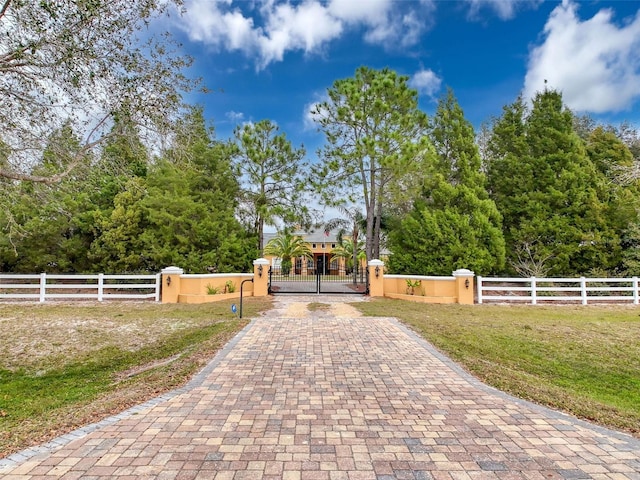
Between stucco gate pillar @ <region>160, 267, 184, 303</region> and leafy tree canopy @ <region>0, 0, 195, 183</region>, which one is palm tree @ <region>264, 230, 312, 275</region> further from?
leafy tree canopy @ <region>0, 0, 195, 183</region>

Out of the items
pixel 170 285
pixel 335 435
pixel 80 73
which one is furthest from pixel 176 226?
pixel 335 435

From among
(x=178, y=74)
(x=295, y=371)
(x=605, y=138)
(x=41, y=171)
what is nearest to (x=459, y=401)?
(x=295, y=371)

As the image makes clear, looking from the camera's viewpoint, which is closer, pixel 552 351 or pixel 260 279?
pixel 552 351

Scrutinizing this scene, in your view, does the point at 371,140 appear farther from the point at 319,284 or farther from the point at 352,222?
the point at 352,222

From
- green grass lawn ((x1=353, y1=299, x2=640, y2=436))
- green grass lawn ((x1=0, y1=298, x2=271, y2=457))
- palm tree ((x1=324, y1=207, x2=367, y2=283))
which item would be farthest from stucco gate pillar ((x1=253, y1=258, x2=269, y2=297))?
palm tree ((x1=324, y1=207, x2=367, y2=283))

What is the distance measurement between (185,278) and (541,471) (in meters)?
12.2

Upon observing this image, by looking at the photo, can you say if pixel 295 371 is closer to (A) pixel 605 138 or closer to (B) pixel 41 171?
(B) pixel 41 171

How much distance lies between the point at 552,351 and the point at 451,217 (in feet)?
32.8

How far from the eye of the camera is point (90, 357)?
685 centimetres

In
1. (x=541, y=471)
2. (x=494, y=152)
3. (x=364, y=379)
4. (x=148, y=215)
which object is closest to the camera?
(x=541, y=471)

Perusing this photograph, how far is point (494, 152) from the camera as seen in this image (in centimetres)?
1908

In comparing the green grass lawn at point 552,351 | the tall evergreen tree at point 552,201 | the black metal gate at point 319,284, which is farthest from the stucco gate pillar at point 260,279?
the tall evergreen tree at point 552,201

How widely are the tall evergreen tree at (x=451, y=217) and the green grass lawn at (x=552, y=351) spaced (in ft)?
15.9

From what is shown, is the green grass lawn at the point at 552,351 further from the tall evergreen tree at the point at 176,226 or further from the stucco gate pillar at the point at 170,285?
the tall evergreen tree at the point at 176,226
